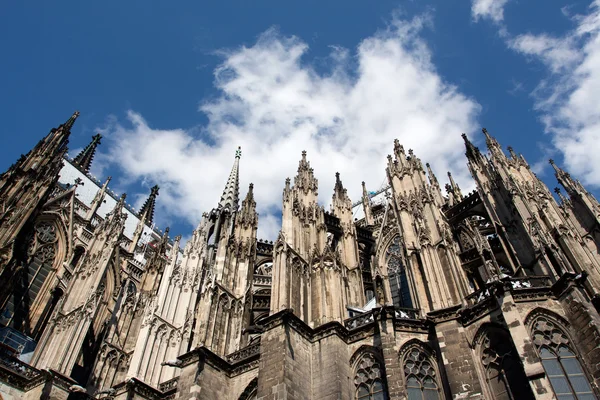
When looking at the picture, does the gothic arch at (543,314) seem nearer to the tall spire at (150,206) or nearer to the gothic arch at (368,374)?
the gothic arch at (368,374)

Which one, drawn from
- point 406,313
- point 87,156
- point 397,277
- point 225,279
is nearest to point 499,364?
point 406,313

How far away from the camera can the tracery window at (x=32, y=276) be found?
21531mm

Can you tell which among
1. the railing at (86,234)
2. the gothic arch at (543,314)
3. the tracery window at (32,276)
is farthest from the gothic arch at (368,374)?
the railing at (86,234)

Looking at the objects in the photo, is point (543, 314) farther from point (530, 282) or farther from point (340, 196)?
point (340, 196)

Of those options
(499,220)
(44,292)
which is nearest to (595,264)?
(499,220)

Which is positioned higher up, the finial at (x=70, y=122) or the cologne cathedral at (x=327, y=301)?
the finial at (x=70, y=122)

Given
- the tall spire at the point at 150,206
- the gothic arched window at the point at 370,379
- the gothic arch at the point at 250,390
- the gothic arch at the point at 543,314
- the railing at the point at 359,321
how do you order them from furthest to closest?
1. the tall spire at the point at 150,206
2. the gothic arch at the point at 250,390
3. the railing at the point at 359,321
4. the gothic arched window at the point at 370,379
5. the gothic arch at the point at 543,314

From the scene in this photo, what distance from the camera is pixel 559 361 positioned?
12.0 metres

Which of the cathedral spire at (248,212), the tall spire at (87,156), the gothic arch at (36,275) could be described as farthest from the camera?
the tall spire at (87,156)

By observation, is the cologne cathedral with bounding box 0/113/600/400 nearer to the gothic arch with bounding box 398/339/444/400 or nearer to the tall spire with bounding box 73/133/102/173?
the gothic arch with bounding box 398/339/444/400

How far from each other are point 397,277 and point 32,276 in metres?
18.8

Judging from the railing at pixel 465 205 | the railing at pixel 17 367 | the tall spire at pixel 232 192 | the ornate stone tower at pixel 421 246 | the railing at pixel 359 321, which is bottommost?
the railing at pixel 17 367

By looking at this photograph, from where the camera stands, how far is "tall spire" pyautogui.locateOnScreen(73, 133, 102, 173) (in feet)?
154

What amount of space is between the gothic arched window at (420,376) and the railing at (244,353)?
5.58 meters
